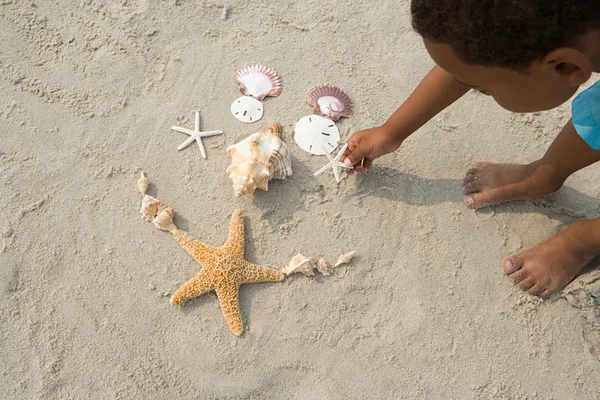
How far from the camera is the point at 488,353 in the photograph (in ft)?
9.79

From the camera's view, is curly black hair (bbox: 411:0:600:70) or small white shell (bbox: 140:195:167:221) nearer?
curly black hair (bbox: 411:0:600:70)

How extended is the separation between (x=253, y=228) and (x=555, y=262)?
72.6 inches

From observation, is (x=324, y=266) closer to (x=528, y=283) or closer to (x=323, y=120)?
(x=323, y=120)

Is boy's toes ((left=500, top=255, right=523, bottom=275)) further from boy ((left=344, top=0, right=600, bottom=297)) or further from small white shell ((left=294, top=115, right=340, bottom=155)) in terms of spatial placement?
small white shell ((left=294, top=115, right=340, bottom=155))

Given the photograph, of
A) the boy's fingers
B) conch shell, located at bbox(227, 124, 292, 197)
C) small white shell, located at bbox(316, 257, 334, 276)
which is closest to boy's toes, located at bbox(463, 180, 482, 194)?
the boy's fingers

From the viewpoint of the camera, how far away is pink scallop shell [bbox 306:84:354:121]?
139 inches

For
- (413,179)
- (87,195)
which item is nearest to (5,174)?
(87,195)

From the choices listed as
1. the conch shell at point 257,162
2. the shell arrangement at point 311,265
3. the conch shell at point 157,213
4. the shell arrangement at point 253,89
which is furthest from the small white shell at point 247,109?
the shell arrangement at point 311,265

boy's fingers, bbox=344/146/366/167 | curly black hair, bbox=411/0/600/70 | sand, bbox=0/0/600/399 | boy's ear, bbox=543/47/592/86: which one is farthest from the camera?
boy's fingers, bbox=344/146/366/167

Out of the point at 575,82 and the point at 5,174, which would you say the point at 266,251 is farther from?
the point at 575,82

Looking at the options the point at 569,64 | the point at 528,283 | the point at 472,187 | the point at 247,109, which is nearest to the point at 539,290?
Answer: the point at 528,283

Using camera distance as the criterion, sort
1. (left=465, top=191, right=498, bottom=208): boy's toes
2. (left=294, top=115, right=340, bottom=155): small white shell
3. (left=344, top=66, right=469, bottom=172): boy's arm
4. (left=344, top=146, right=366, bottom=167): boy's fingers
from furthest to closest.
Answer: (left=294, top=115, right=340, bottom=155): small white shell, (left=465, top=191, right=498, bottom=208): boy's toes, (left=344, top=146, right=366, bottom=167): boy's fingers, (left=344, top=66, right=469, bottom=172): boy's arm

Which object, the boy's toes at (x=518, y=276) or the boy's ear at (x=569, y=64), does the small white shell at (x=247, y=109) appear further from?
the boy's ear at (x=569, y=64)

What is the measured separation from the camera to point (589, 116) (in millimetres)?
2568
